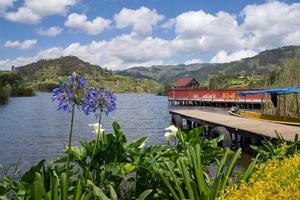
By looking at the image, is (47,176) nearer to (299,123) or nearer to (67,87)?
(67,87)

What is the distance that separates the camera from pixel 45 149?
21.1m

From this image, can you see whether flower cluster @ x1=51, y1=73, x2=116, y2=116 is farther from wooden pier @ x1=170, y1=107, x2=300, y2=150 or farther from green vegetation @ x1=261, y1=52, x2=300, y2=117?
green vegetation @ x1=261, y1=52, x2=300, y2=117

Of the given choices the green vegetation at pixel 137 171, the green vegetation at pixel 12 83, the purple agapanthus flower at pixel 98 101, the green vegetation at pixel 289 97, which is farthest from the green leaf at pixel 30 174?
the green vegetation at pixel 12 83

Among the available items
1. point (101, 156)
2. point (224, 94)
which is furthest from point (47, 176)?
point (224, 94)

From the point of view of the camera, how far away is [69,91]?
4078mm

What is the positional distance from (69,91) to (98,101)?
443mm

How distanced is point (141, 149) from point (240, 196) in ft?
8.12

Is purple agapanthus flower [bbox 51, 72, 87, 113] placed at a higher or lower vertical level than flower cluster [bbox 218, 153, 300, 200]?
higher

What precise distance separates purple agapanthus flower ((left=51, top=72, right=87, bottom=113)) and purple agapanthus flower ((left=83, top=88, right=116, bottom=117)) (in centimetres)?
15

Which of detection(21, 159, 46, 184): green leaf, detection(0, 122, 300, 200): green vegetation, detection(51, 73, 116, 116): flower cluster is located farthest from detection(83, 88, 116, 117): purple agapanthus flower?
detection(21, 159, 46, 184): green leaf

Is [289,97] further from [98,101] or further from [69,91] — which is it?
[69,91]

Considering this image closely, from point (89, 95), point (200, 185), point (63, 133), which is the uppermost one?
point (89, 95)

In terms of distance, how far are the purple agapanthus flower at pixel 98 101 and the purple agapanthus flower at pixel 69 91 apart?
15 centimetres

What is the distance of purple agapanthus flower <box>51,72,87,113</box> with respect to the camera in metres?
4.05
